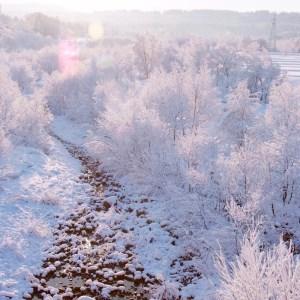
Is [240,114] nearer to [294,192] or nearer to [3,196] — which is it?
[294,192]

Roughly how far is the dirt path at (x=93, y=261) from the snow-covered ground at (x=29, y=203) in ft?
1.82

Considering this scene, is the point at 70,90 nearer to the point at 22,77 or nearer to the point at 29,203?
the point at 22,77

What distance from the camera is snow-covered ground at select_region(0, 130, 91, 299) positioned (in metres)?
16.7

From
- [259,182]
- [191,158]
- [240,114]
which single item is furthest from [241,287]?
[240,114]

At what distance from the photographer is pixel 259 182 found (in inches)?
782

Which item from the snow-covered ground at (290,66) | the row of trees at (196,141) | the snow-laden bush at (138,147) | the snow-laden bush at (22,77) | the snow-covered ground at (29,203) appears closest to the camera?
the snow-covered ground at (29,203)

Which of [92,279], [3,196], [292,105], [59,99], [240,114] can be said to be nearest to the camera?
[92,279]

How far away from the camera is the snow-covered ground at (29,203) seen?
16734 mm

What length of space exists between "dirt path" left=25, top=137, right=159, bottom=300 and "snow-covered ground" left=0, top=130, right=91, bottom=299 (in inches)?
21.8

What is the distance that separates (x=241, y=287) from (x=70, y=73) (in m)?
46.5

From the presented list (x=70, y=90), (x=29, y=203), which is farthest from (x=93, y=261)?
(x=70, y=90)

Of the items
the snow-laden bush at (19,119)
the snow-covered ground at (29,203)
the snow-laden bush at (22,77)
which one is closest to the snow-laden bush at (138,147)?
the snow-covered ground at (29,203)

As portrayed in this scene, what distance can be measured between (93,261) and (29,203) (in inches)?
229

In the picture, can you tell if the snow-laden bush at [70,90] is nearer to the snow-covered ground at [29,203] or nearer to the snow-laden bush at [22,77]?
the snow-laden bush at [22,77]
